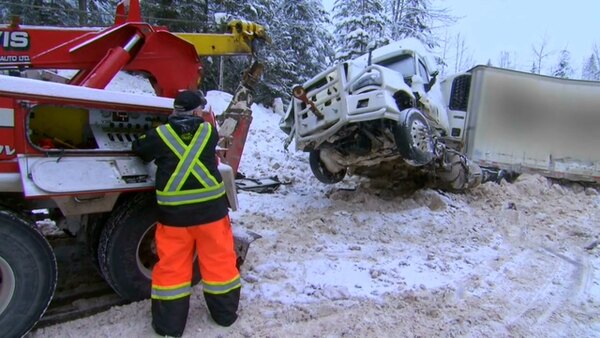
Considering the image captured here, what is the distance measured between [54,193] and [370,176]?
5.68 m

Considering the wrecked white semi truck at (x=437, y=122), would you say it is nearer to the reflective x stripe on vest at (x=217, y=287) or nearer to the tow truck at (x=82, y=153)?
the tow truck at (x=82, y=153)

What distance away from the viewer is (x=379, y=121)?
653cm

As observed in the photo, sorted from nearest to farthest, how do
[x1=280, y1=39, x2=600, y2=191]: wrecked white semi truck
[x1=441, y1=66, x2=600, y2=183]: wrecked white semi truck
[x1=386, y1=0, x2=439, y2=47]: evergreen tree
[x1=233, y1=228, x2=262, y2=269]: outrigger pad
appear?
[x1=233, y1=228, x2=262, y2=269]: outrigger pad → [x1=280, y1=39, x2=600, y2=191]: wrecked white semi truck → [x1=441, y1=66, x2=600, y2=183]: wrecked white semi truck → [x1=386, y1=0, x2=439, y2=47]: evergreen tree

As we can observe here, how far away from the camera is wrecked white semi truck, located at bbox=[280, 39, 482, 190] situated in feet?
20.5

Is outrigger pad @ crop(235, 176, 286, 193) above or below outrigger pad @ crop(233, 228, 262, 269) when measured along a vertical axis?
below

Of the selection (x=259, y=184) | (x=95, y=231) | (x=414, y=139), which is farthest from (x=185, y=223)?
(x=259, y=184)

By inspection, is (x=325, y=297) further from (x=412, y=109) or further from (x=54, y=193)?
(x=412, y=109)

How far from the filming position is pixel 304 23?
19.8 m

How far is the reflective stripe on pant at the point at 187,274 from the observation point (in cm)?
322

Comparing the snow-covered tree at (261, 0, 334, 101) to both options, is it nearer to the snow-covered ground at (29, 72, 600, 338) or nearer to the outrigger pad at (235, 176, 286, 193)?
the outrigger pad at (235, 176, 286, 193)

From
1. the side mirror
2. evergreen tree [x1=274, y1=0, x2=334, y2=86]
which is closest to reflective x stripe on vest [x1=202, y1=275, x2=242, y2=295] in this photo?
the side mirror

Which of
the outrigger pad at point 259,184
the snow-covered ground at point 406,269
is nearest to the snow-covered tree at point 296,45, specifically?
the outrigger pad at point 259,184

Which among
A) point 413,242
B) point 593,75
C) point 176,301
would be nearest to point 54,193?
point 176,301

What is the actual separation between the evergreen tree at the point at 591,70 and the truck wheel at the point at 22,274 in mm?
55177
